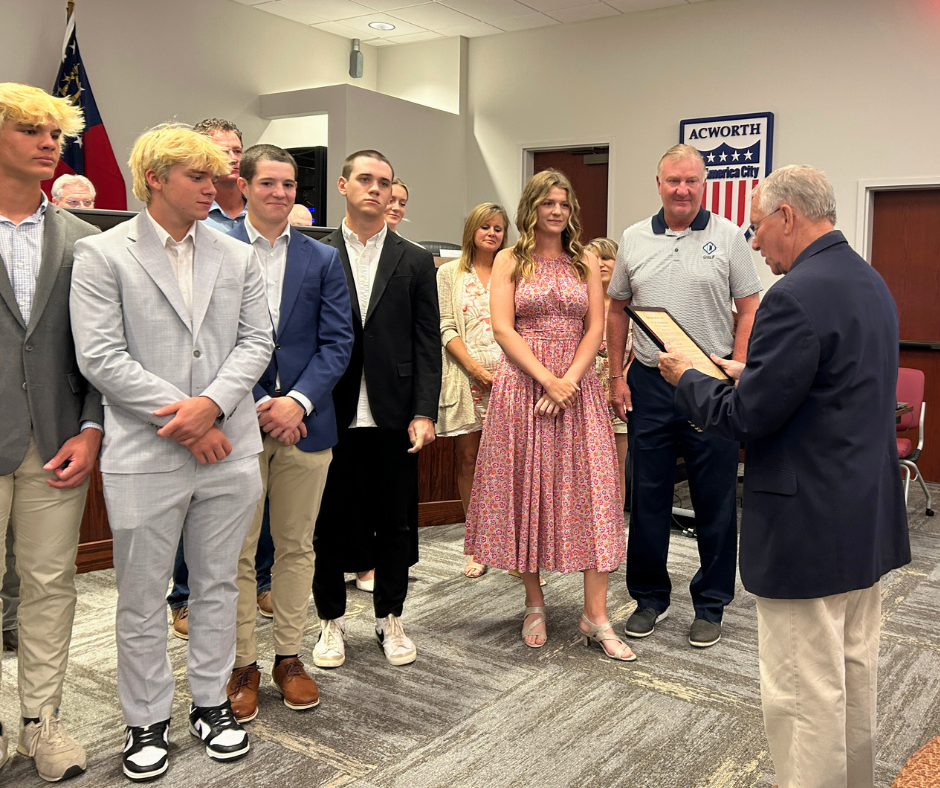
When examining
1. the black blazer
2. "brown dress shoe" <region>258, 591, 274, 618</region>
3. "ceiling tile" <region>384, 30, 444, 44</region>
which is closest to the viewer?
the black blazer

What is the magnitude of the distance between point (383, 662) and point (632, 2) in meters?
5.50

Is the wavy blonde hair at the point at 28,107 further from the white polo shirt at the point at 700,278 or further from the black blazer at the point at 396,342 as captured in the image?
the white polo shirt at the point at 700,278

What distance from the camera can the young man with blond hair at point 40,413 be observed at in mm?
2037

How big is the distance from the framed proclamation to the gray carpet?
1.02m

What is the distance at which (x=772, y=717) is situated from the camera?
1.88m

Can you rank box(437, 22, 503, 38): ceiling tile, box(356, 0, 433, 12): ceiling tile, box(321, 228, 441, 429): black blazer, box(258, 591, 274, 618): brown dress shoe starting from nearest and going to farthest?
1. box(321, 228, 441, 429): black blazer
2. box(258, 591, 274, 618): brown dress shoe
3. box(356, 0, 433, 12): ceiling tile
4. box(437, 22, 503, 38): ceiling tile

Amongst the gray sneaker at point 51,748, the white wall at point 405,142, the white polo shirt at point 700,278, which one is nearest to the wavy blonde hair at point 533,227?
the white polo shirt at point 700,278

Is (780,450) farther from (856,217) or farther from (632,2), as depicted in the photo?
(632,2)

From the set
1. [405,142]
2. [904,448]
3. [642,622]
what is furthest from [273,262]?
[405,142]

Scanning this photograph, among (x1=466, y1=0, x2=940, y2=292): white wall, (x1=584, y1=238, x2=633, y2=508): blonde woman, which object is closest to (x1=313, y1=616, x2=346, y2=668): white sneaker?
(x1=584, y1=238, x2=633, y2=508): blonde woman

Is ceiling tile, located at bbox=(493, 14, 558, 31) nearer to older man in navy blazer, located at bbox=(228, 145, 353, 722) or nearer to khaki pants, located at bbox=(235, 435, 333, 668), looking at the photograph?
older man in navy blazer, located at bbox=(228, 145, 353, 722)

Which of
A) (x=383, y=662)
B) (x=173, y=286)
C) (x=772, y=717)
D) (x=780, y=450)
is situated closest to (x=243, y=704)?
(x=383, y=662)

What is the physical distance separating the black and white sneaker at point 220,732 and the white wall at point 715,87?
5319 millimetres

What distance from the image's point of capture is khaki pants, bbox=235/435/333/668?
8.32ft
